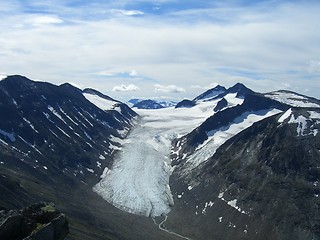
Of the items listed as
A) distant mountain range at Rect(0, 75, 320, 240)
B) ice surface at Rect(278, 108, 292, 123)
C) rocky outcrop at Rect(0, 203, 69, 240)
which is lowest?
distant mountain range at Rect(0, 75, 320, 240)

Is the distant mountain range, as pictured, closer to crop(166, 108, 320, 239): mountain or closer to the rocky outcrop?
crop(166, 108, 320, 239): mountain

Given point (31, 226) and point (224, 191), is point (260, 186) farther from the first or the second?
point (31, 226)

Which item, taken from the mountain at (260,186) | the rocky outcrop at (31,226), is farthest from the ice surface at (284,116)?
the rocky outcrop at (31,226)

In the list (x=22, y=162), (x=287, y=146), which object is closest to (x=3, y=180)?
(x=22, y=162)

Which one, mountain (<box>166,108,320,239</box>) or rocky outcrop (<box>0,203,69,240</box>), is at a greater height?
rocky outcrop (<box>0,203,69,240</box>)

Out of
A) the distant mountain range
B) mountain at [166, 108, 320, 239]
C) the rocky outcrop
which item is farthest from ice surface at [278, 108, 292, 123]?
the rocky outcrop

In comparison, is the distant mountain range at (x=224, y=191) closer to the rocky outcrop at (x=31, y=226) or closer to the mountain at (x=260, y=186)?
the mountain at (x=260, y=186)

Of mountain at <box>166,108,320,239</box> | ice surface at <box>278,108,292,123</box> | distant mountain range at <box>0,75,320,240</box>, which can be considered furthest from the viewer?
ice surface at <box>278,108,292,123</box>

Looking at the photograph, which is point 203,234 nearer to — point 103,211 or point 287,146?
point 103,211
